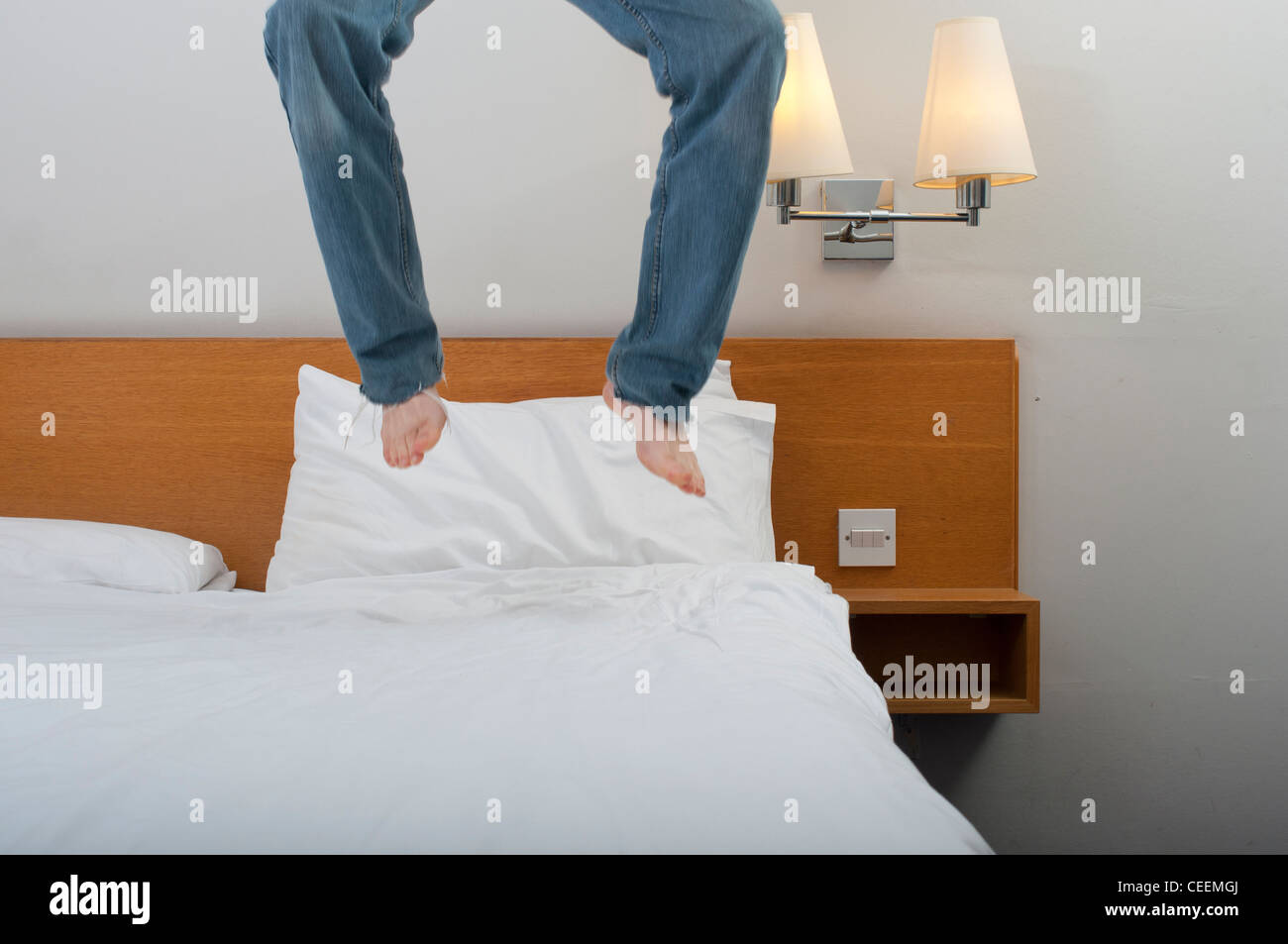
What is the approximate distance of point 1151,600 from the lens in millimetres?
2213

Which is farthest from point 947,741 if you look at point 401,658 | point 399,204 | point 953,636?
point 399,204

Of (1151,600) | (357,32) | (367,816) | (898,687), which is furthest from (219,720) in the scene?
(1151,600)

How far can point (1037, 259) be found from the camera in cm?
219

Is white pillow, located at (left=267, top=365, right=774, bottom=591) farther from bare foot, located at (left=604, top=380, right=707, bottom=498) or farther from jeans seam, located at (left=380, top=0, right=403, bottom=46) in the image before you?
Result: jeans seam, located at (left=380, top=0, right=403, bottom=46)

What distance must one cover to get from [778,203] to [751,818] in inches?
59.9

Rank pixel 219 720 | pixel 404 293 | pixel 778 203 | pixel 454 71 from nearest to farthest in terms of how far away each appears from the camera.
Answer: pixel 219 720, pixel 404 293, pixel 778 203, pixel 454 71

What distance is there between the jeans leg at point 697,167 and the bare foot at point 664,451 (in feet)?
0.10

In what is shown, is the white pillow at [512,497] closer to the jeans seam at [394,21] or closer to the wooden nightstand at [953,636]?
the wooden nightstand at [953,636]

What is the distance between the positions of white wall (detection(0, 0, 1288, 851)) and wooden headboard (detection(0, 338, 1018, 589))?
90 millimetres

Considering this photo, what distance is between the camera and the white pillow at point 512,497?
1831mm

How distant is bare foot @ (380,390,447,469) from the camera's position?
47.8 inches

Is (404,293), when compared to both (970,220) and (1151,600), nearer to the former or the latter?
(970,220)

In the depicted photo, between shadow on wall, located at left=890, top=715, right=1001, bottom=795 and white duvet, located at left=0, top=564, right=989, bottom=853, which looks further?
shadow on wall, located at left=890, top=715, right=1001, bottom=795

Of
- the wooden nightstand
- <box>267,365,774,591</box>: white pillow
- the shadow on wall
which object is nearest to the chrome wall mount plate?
<box>267,365,774,591</box>: white pillow
